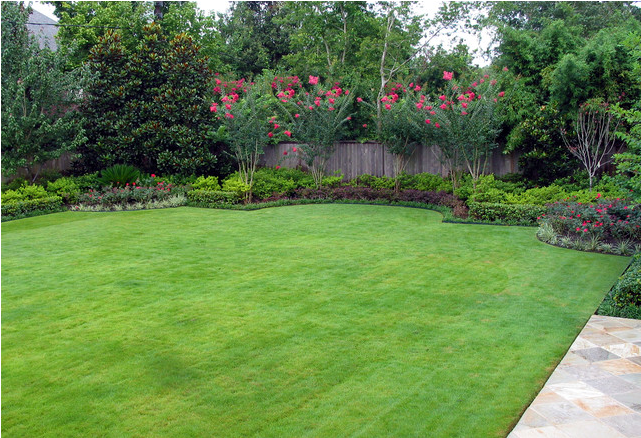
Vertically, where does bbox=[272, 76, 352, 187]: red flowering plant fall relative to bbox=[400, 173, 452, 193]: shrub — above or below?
above

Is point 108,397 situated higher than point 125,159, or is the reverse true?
point 125,159

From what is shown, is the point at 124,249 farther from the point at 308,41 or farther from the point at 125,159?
the point at 308,41

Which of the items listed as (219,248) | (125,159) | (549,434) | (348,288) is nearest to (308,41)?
(125,159)

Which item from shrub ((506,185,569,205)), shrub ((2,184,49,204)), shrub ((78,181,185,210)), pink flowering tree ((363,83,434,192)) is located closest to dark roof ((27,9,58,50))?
shrub ((2,184,49,204))

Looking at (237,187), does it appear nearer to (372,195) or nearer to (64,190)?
(372,195)

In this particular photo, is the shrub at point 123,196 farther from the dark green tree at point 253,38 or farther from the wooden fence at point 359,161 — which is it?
the dark green tree at point 253,38

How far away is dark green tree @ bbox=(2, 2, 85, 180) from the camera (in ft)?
48.1

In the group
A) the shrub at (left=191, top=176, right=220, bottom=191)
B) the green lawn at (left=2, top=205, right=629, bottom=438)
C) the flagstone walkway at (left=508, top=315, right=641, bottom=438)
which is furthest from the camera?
the shrub at (left=191, top=176, right=220, bottom=191)

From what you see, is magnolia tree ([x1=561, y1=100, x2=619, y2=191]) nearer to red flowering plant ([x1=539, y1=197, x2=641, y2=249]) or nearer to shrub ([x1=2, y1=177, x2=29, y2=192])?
red flowering plant ([x1=539, y1=197, x2=641, y2=249])

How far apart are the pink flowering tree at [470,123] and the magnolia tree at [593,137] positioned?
6.03 ft

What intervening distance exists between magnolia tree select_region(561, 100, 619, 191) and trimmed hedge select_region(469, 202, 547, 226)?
2032 millimetres

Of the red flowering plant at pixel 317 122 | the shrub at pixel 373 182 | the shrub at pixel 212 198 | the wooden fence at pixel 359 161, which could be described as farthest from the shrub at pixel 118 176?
the shrub at pixel 373 182

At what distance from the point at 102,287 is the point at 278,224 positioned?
5.61m

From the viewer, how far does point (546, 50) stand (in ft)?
46.8
